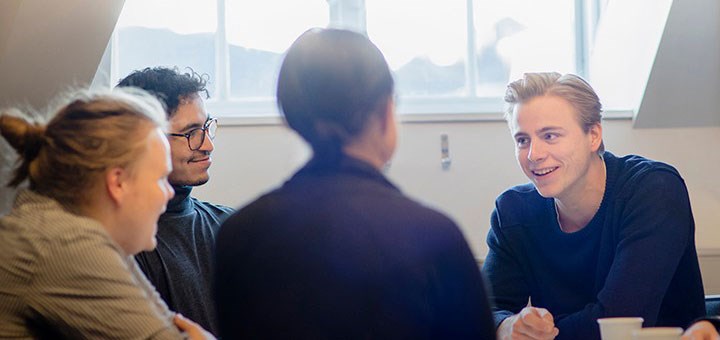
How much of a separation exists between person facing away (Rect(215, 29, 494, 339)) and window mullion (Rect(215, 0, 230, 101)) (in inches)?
→ 107

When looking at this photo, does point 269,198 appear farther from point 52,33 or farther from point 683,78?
point 683,78

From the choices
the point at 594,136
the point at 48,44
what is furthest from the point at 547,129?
the point at 48,44

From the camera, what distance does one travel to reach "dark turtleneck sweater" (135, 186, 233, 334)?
8.43 feet

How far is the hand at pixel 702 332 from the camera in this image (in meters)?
1.97

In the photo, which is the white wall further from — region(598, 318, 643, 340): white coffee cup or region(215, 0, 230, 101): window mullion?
region(598, 318, 643, 340): white coffee cup

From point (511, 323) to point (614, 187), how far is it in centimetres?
51

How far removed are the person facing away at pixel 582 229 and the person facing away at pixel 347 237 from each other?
41.8 inches

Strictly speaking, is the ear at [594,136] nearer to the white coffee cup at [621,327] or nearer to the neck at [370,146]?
the white coffee cup at [621,327]

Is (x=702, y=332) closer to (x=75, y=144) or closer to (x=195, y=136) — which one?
(x=75, y=144)

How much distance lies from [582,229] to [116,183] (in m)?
1.35

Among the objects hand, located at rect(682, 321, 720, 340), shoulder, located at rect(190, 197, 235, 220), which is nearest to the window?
shoulder, located at rect(190, 197, 235, 220)

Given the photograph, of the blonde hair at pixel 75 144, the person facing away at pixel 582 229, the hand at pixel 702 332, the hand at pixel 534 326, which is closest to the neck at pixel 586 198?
the person facing away at pixel 582 229

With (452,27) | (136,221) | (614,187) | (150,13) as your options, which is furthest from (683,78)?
(136,221)

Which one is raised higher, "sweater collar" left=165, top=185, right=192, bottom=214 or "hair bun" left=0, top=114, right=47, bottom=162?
"hair bun" left=0, top=114, right=47, bottom=162
